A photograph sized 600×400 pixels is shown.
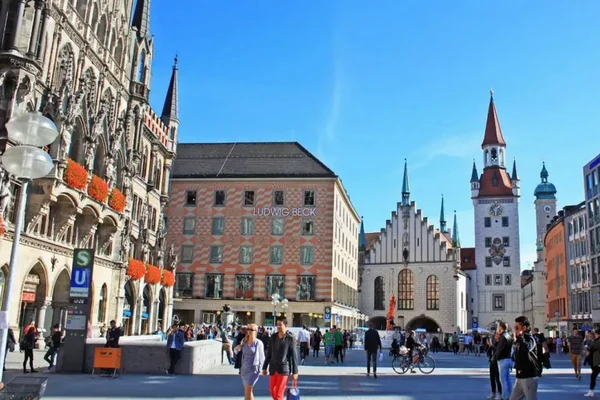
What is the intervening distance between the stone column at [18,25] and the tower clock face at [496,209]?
8747cm

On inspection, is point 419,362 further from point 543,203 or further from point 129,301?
point 543,203

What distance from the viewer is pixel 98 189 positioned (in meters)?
28.5

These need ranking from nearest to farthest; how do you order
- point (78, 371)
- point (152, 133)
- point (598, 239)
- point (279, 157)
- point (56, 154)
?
point (78, 371), point (56, 154), point (152, 133), point (598, 239), point (279, 157)

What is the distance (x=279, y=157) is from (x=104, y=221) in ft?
93.7

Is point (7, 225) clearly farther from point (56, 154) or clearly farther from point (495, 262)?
point (495, 262)

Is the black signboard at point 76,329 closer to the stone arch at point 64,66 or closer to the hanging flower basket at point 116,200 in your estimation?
the stone arch at point 64,66

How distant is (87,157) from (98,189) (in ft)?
5.57

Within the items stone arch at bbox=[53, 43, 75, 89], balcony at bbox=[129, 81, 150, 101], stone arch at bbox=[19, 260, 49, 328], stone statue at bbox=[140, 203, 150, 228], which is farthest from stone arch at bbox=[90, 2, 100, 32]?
stone statue at bbox=[140, 203, 150, 228]

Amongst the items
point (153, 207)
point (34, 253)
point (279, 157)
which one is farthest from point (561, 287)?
point (34, 253)

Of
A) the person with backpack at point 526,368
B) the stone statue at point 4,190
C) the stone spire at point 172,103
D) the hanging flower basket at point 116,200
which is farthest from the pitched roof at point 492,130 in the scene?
the person with backpack at point 526,368

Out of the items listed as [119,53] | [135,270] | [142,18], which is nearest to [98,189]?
[135,270]

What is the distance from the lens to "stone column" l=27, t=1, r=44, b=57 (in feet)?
76.9

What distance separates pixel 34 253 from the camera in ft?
83.0

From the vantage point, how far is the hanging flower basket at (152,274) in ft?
128
